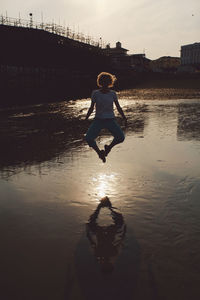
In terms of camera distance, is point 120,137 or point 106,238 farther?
point 120,137

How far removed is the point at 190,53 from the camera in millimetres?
137125

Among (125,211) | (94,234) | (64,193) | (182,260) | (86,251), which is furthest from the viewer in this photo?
(64,193)

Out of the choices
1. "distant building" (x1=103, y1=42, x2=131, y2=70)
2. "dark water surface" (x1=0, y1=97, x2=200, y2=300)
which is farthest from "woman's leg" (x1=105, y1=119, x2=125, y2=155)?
"distant building" (x1=103, y1=42, x2=131, y2=70)

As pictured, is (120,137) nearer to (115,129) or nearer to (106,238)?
(115,129)

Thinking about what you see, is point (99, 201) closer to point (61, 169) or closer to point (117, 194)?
point (117, 194)

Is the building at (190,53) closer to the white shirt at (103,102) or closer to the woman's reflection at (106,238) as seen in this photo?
the white shirt at (103,102)

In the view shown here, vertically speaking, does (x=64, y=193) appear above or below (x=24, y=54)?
below

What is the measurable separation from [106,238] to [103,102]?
255 cm

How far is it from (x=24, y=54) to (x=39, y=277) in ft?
121

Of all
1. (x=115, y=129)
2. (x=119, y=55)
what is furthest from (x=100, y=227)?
(x=119, y=55)

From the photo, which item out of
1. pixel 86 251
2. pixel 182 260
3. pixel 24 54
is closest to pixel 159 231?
pixel 182 260

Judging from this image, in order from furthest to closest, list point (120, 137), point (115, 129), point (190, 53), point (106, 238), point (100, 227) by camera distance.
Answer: point (190, 53), point (120, 137), point (115, 129), point (100, 227), point (106, 238)

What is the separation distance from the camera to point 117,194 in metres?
4.01

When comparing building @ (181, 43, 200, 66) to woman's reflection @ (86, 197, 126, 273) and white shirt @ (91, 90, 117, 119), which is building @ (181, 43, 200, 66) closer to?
white shirt @ (91, 90, 117, 119)
